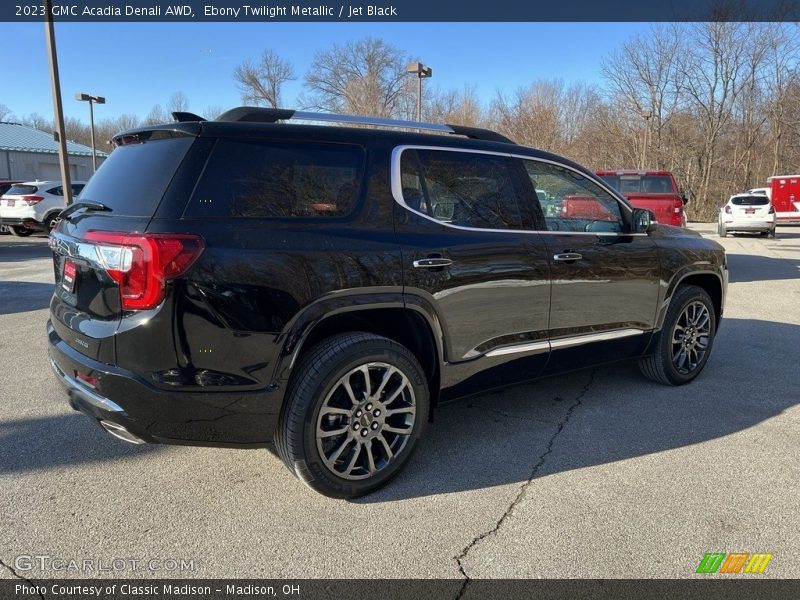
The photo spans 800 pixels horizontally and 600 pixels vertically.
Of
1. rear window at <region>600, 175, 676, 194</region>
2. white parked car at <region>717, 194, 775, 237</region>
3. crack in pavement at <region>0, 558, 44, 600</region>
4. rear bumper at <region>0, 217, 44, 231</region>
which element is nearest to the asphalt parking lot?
crack in pavement at <region>0, 558, 44, 600</region>

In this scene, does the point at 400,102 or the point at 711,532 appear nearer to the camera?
the point at 711,532

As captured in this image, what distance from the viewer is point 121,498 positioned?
2953 mm

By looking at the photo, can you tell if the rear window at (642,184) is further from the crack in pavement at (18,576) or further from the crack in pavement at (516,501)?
the crack in pavement at (18,576)

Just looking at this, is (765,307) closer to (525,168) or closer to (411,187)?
(525,168)

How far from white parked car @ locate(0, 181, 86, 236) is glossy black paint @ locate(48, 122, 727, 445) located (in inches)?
651

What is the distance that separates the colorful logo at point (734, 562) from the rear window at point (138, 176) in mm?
2903

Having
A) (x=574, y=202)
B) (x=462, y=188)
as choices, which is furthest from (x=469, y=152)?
A: (x=574, y=202)

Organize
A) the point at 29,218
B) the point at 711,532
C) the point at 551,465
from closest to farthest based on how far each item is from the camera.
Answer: the point at 711,532 < the point at 551,465 < the point at 29,218

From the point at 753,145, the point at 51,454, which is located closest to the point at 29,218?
the point at 51,454

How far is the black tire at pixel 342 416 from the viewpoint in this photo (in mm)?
2795

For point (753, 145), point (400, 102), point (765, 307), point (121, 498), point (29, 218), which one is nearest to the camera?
point (121, 498)

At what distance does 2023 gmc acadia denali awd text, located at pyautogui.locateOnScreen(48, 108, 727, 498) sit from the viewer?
8.35ft

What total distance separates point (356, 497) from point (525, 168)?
7.53 ft

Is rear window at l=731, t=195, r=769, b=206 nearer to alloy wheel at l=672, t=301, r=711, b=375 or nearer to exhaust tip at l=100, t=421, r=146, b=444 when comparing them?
alloy wheel at l=672, t=301, r=711, b=375
